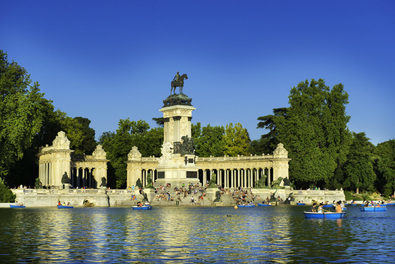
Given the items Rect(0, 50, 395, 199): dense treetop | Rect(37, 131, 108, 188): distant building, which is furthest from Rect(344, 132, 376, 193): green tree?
Rect(37, 131, 108, 188): distant building

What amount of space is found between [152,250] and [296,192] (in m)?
67.0

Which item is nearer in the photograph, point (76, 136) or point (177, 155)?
point (177, 155)

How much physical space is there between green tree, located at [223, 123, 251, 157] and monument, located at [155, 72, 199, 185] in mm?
28927

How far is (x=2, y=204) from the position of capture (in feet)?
251

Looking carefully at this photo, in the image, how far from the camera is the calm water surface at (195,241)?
29.3 metres

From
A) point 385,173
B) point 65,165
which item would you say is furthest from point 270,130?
point 65,165

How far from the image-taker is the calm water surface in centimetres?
2934

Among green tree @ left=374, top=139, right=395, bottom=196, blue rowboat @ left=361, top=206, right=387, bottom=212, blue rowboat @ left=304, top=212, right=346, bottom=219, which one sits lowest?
blue rowboat @ left=361, top=206, right=387, bottom=212

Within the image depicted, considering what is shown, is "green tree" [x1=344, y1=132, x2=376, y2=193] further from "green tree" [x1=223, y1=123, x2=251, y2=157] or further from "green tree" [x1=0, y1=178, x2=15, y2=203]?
"green tree" [x1=0, y1=178, x2=15, y2=203]

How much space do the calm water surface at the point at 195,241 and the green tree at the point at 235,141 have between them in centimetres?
7196

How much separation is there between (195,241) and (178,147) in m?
59.3

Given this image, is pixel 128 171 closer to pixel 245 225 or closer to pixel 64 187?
pixel 64 187

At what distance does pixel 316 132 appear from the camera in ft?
346

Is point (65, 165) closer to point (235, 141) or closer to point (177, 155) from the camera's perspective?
point (177, 155)
